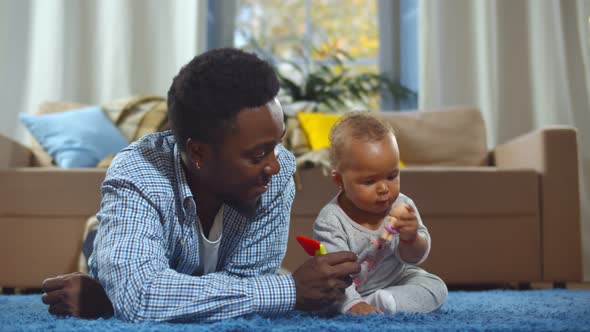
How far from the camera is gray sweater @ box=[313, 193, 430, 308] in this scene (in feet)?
4.71

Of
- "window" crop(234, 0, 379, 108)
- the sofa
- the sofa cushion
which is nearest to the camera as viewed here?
the sofa

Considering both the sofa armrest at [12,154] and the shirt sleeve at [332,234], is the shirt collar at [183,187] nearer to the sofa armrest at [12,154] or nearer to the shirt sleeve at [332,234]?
the shirt sleeve at [332,234]

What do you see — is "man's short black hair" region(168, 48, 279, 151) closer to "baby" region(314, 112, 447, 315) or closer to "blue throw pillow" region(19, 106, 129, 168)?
"baby" region(314, 112, 447, 315)

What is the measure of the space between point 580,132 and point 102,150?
7.64ft

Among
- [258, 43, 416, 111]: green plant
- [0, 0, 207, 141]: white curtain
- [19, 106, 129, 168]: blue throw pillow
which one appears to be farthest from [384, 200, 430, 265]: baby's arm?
[0, 0, 207, 141]: white curtain

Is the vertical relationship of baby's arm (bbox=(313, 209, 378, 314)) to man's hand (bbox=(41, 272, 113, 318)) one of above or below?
above

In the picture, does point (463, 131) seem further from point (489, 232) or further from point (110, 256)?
point (110, 256)

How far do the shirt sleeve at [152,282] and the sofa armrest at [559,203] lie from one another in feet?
5.62


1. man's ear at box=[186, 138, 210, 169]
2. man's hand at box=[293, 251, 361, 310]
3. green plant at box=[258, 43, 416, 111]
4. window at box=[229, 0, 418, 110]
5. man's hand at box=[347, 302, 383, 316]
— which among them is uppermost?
window at box=[229, 0, 418, 110]

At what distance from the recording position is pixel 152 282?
109 cm

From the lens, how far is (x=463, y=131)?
130 inches

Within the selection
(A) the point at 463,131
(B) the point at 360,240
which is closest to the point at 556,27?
(A) the point at 463,131

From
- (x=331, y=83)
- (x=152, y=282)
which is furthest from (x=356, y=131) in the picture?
(x=331, y=83)

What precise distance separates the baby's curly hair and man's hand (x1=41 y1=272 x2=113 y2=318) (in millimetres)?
552
